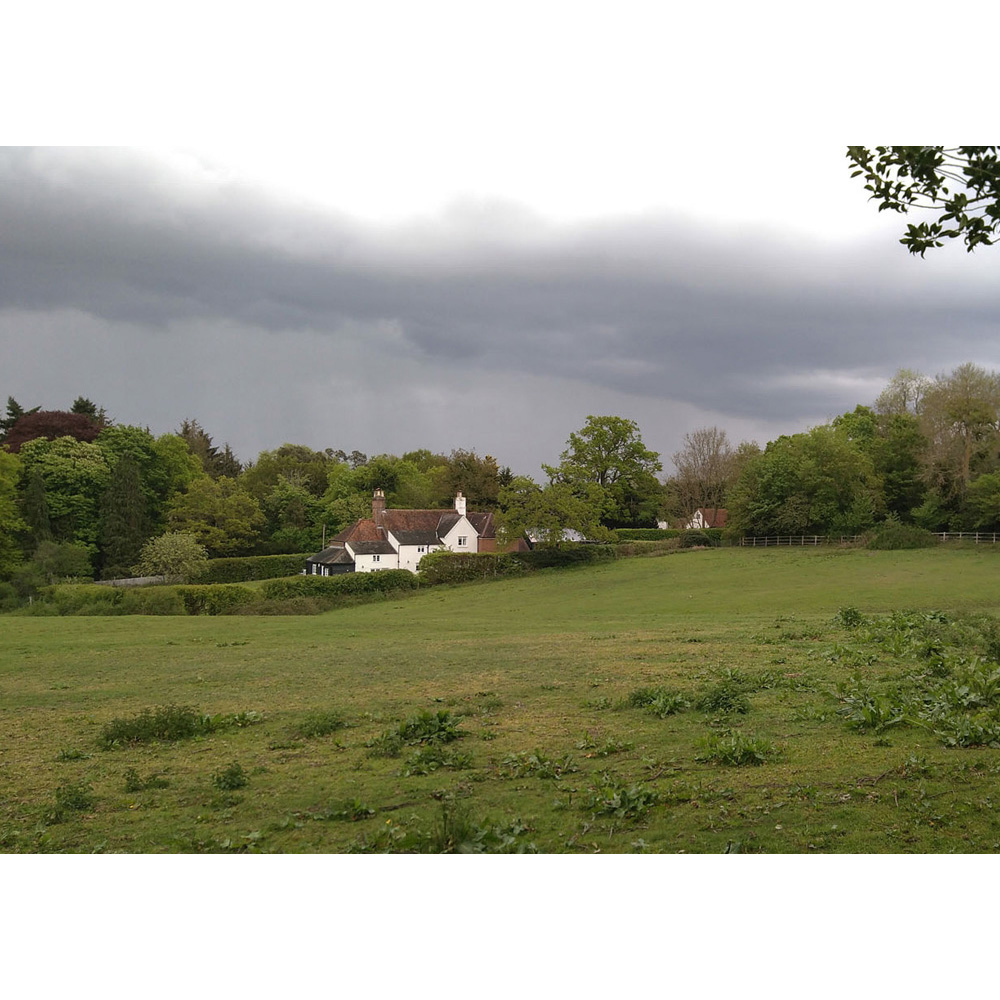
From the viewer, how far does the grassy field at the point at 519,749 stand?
196 inches

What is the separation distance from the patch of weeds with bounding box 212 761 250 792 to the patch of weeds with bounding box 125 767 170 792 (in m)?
0.43

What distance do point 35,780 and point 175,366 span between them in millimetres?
8275

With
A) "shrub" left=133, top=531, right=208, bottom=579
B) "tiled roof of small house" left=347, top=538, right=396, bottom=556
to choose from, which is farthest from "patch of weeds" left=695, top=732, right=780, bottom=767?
"shrub" left=133, top=531, right=208, bottom=579

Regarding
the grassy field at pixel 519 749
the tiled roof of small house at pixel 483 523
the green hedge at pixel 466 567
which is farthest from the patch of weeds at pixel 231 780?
the tiled roof of small house at pixel 483 523

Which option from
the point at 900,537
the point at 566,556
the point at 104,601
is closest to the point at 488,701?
the point at 104,601

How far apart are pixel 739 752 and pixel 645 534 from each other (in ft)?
96.0

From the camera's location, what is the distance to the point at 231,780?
6004 mm

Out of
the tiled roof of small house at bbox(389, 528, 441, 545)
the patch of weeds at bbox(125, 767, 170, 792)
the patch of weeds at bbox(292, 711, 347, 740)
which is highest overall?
the tiled roof of small house at bbox(389, 528, 441, 545)

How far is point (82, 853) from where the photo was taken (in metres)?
5.12

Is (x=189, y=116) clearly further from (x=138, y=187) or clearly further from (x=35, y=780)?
(x=35, y=780)

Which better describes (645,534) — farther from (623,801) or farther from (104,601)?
(623,801)

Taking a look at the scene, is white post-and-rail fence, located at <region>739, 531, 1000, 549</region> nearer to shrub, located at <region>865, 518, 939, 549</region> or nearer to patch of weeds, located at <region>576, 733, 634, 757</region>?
shrub, located at <region>865, 518, 939, 549</region>

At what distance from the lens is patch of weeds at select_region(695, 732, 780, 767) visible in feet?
19.3

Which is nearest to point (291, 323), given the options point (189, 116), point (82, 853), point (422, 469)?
point (189, 116)
